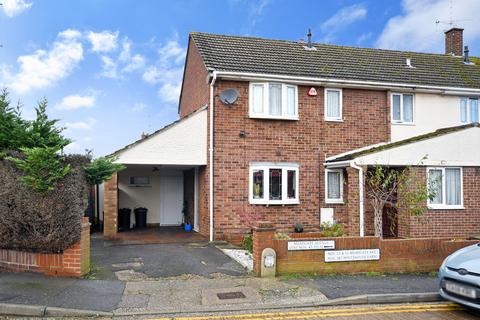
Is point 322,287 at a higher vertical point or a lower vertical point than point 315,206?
lower

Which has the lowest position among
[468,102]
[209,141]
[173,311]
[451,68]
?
[173,311]

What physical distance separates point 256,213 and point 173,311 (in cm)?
747

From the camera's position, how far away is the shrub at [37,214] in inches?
315

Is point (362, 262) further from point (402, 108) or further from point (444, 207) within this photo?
point (402, 108)

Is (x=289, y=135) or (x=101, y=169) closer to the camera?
(x=101, y=169)

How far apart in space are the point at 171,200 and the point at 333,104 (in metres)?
8.18

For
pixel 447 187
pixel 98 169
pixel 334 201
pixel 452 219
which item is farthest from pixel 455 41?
pixel 98 169

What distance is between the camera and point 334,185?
48.8 feet

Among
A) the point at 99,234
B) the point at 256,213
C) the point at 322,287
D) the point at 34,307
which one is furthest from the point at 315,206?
the point at 34,307

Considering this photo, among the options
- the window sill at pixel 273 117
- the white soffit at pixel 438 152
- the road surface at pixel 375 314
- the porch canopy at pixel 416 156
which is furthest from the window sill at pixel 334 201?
the road surface at pixel 375 314

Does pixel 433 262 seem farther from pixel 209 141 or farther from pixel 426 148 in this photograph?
pixel 209 141

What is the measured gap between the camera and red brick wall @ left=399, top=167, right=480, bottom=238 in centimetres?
1298

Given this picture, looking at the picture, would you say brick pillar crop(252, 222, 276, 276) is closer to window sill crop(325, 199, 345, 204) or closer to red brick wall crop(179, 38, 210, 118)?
window sill crop(325, 199, 345, 204)

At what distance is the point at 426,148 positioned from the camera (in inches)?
518
